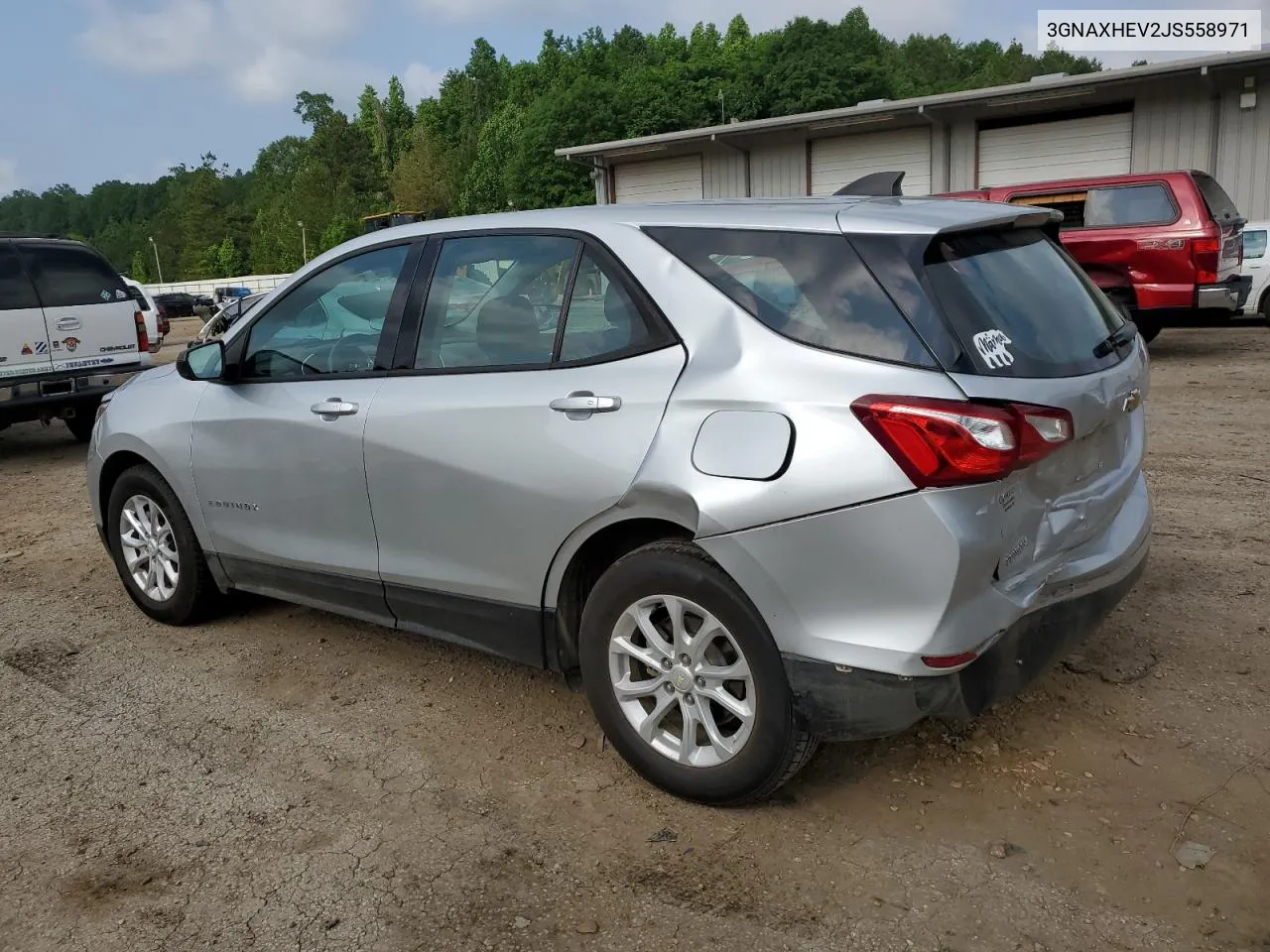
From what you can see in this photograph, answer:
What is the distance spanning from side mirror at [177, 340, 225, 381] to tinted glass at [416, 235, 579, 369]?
3.88 feet

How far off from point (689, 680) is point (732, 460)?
67 cm

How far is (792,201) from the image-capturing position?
11.1 feet

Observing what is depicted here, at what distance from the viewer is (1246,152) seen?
18969 mm

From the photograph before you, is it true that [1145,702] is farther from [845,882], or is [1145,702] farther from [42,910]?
[42,910]

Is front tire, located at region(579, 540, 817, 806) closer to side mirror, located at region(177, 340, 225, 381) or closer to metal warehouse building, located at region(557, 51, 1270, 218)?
side mirror, located at region(177, 340, 225, 381)

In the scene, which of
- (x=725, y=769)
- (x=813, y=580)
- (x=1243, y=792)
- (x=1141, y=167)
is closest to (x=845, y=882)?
(x=725, y=769)

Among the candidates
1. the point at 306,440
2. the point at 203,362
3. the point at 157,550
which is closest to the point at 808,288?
the point at 306,440

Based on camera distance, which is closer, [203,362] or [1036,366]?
[1036,366]

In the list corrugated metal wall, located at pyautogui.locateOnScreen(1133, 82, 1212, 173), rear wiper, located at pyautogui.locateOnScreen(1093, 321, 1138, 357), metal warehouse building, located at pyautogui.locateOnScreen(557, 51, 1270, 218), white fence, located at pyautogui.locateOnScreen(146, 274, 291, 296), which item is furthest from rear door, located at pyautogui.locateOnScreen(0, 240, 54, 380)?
white fence, located at pyautogui.locateOnScreen(146, 274, 291, 296)

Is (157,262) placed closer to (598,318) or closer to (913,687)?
(598,318)

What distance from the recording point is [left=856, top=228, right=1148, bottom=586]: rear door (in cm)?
273

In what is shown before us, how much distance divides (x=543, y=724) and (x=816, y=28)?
215ft

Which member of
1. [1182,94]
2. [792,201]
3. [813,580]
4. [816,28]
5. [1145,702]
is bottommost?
[1145,702]

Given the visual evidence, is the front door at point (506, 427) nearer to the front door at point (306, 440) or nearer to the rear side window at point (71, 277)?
the front door at point (306, 440)
